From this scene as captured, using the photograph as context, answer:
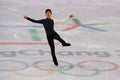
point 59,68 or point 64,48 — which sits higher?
point 59,68

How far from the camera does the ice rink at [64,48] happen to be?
30.8 feet

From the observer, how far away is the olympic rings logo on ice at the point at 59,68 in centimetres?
934

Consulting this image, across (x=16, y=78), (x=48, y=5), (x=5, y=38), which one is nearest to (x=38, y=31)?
(x=5, y=38)

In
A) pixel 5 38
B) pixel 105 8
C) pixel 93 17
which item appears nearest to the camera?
pixel 5 38

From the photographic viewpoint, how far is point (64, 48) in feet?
40.4

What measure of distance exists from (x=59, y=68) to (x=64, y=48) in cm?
263

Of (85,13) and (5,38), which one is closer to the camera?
(5,38)

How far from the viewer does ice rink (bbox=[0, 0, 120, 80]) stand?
940 cm

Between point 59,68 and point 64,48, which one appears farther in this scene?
point 64,48

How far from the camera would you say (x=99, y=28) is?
656 inches

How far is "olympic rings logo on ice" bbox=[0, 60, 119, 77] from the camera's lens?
934 cm

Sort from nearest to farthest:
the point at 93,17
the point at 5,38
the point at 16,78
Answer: the point at 16,78 → the point at 5,38 → the point at 93,17

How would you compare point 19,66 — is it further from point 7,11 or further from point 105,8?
point 105,8

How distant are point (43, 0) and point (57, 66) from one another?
55.5ft
